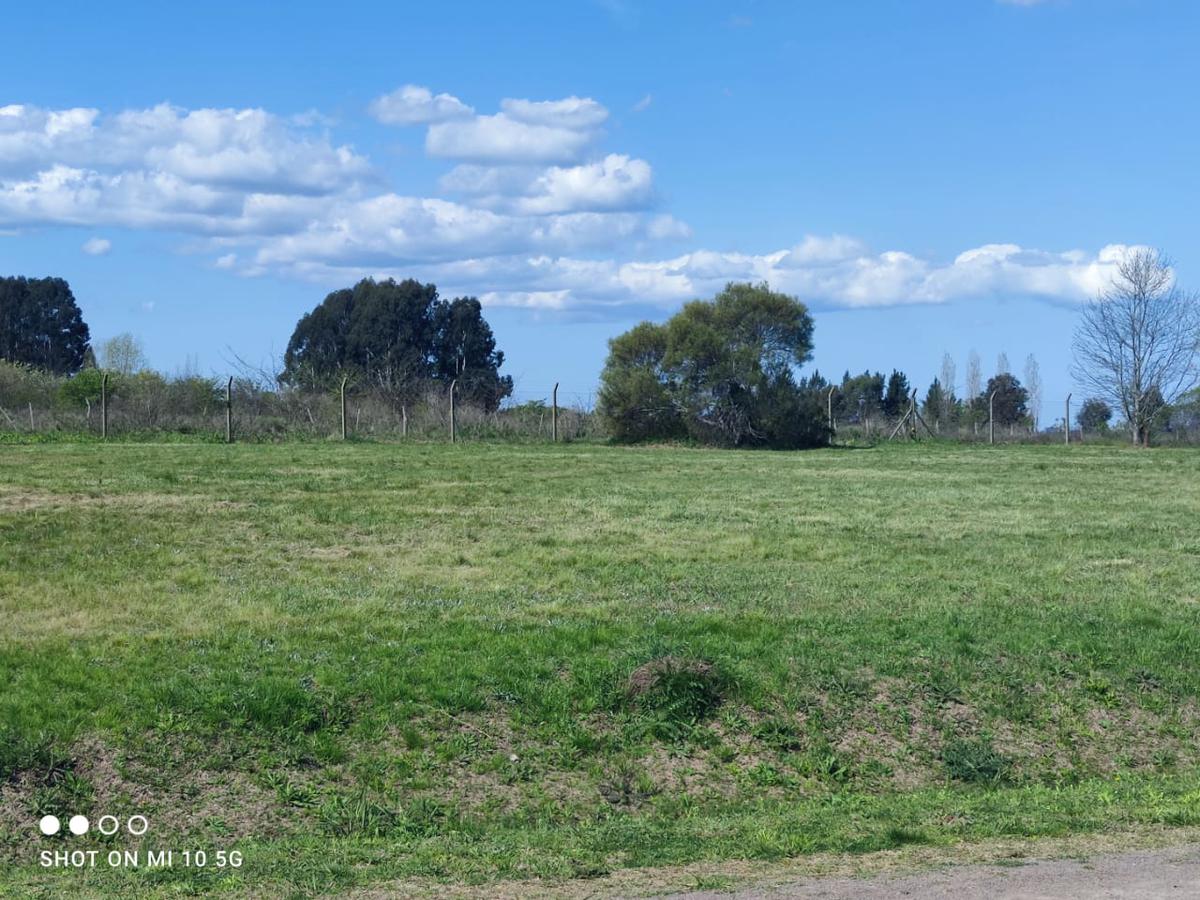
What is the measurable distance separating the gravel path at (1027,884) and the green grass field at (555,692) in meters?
0.68

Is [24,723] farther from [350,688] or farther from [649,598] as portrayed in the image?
[649,598]

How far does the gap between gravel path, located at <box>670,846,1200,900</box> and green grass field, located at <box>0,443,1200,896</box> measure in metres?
0.68

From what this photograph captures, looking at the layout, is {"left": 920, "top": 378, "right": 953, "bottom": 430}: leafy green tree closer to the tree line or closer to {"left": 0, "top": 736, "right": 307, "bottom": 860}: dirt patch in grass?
the tree line

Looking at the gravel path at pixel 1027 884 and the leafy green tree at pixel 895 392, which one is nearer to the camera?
the gravel path at pixel 1027 884

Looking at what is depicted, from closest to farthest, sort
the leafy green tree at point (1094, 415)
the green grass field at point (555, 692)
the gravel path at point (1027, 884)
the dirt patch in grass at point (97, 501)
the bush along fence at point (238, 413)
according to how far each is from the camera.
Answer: the gravel path at point (1027, 884), the green grass field at point (555, 692), the dirt patch in grass at point (97, 501), the bush along fence at point (238, 413), the leafy green tree at point (1094, 415)

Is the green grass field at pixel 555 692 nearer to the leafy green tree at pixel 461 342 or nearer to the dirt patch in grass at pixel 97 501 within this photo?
the dirt patch in grass at pixel 97 501

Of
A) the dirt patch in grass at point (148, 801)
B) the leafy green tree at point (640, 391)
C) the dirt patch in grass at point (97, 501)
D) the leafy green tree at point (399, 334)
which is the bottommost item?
the dirt patch in grass at point (148, 801)

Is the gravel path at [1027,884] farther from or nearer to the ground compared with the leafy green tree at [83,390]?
nearer to the ground

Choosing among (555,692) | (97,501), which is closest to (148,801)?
(555,692)

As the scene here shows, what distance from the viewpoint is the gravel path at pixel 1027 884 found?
19.3ft

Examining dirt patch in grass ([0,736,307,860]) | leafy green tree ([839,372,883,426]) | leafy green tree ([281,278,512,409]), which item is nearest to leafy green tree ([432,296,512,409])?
leafy green tree ([281,278,512,409])

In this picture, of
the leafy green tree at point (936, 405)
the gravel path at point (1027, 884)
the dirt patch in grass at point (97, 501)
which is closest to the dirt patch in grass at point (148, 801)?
the gravel path at point (1027, 884)

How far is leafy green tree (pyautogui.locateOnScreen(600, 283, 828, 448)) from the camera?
4291 centimetres

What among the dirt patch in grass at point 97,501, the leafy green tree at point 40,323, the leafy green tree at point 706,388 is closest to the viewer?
the dirt patch in grass at point 97,501
